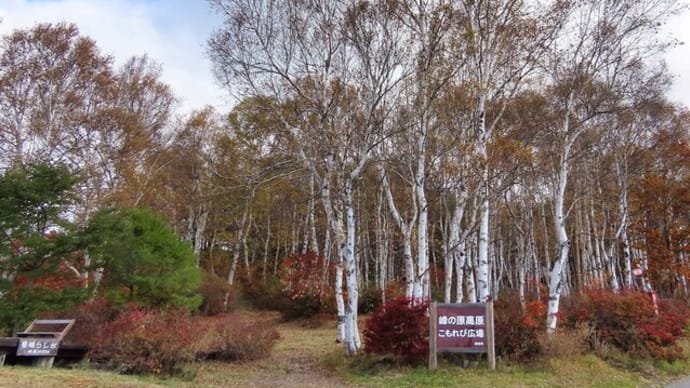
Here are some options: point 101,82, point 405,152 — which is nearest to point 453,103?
point 405,152

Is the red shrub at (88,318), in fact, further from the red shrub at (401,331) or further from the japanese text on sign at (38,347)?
the red shrub at (401,331)

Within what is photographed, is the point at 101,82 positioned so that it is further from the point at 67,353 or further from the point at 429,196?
the point at 429,196

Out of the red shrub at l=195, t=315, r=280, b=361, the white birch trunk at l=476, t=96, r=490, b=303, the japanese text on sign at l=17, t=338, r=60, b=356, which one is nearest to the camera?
the japanese text on sign at l=17, t=338, r=60, b=356

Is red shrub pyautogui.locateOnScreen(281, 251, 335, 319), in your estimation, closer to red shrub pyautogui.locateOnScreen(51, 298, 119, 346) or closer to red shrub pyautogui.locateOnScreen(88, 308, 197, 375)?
red shrub pyautogui.locateOnScreen(51, 298, 119, 346)

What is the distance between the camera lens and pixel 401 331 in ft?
30.5

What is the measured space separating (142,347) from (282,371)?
2.83 meters

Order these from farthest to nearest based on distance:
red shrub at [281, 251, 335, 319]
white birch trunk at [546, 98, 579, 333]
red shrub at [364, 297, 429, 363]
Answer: red shrub at [281, 251, 335, 319], white birch trunk at [546, 98, 579, 333], red shrub at [364, 297, 429, 363]

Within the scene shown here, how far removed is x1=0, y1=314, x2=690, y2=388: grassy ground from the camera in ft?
24.3

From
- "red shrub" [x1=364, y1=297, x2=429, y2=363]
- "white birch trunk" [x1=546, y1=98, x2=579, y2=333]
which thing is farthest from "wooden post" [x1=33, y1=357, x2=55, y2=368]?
"white birch trunk" [x1=546, y1=98, x2=579, y2=333]

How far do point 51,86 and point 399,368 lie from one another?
1479cm

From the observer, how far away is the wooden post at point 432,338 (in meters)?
8.91

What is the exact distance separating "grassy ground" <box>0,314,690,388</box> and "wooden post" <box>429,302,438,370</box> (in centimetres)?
17

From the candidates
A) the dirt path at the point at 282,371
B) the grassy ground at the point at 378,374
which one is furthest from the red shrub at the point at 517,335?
the dirt path at the point at 282,371

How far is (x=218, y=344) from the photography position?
425 inches
